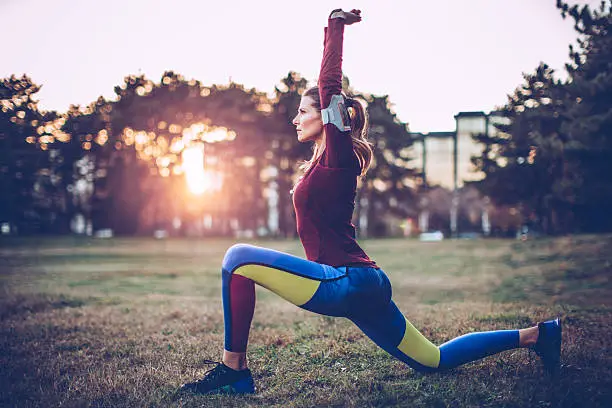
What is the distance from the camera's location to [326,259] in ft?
10.2

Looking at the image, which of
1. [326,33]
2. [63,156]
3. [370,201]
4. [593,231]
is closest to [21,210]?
[63,156]

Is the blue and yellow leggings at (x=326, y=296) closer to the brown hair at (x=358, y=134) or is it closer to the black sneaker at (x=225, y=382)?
the black sneaker at (x=225, y=382)

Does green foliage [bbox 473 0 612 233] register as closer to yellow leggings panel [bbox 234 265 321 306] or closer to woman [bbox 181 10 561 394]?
woman [bbox 181 10 561 394]

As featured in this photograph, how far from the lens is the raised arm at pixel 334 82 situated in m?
3.05

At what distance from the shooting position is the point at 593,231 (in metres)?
22.5

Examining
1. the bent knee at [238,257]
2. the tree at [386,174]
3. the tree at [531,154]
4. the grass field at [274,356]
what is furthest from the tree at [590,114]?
the tree at [386,174]

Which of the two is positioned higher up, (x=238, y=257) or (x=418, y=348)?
(x=238, y=257)

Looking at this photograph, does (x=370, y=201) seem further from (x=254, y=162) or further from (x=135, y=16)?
(x=135, y=16)

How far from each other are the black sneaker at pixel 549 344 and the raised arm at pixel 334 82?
1.72 m

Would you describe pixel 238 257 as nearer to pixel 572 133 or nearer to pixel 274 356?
pixel 274 356

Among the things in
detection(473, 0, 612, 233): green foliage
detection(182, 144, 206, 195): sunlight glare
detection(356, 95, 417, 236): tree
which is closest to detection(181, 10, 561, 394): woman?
detection(473, 0, 612, 233): green foliage

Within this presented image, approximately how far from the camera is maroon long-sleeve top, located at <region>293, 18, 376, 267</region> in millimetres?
3045

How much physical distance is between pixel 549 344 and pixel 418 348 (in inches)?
34.3

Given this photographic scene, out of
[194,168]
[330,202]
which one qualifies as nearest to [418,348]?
[330,202]
